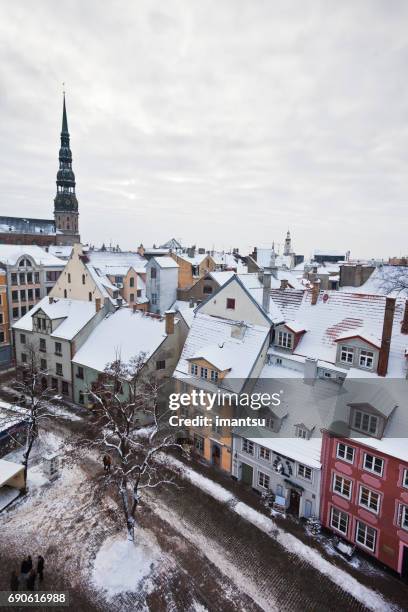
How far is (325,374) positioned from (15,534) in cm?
2544

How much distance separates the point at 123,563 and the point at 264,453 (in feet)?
40.5

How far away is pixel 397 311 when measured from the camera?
90.0 ft

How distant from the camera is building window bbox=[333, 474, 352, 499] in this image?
23.6 m

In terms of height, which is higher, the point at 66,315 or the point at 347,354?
the point at 347,354

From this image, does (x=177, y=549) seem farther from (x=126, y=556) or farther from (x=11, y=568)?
(x=11, y=568)

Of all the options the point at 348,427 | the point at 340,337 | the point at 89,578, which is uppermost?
the point at 340,337

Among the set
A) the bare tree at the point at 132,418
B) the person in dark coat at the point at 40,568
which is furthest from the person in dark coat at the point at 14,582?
the bare tree at the point at 132,418

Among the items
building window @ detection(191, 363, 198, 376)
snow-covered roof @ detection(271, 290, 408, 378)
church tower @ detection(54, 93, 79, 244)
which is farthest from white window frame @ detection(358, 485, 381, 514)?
church tower @ detection(54, 93, 79, 244)

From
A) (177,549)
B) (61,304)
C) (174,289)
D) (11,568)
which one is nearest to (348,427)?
(177,549)

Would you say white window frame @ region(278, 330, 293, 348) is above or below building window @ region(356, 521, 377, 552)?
above

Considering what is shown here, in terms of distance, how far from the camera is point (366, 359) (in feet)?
85.6

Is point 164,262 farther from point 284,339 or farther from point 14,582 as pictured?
point 14,582

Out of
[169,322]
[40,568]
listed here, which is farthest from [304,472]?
[169,322]

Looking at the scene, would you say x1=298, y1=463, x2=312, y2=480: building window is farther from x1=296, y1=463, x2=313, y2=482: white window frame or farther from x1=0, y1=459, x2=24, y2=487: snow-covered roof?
x1=0, y1=459, x2=24, y2=487: snow-covered roof
